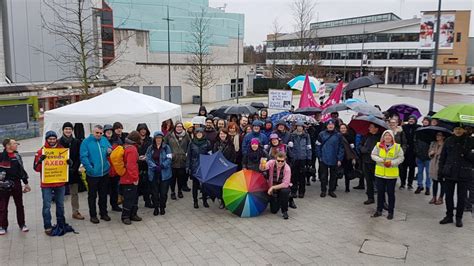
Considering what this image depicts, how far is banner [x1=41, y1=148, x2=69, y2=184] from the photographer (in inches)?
274

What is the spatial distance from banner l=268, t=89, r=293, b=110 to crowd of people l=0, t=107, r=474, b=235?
171 inches

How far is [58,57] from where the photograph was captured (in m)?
23.1

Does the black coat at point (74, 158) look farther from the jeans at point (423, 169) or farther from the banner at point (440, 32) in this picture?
the banner at point (440, 32)

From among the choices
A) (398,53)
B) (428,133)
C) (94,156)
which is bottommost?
(94,156)

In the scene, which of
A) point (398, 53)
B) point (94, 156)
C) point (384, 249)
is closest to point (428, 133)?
point (384, 249)

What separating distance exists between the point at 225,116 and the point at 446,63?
72919 millimetres

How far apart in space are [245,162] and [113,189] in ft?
9.41

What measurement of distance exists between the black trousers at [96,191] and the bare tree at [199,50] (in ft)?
91.5

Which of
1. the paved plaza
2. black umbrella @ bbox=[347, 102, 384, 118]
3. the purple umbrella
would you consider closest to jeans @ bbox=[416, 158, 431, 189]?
the paved plaza

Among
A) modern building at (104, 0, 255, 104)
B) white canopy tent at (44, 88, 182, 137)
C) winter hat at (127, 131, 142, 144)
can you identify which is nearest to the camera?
winter hat at (127, 131, 142, 144)

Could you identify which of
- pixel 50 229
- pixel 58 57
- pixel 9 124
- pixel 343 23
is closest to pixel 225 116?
pixel 50 229

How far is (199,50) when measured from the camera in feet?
130

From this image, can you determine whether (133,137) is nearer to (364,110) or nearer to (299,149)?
(299,149)

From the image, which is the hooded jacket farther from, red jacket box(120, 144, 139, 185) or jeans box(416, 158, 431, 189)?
jeans box(416, 158, 431, 189)
